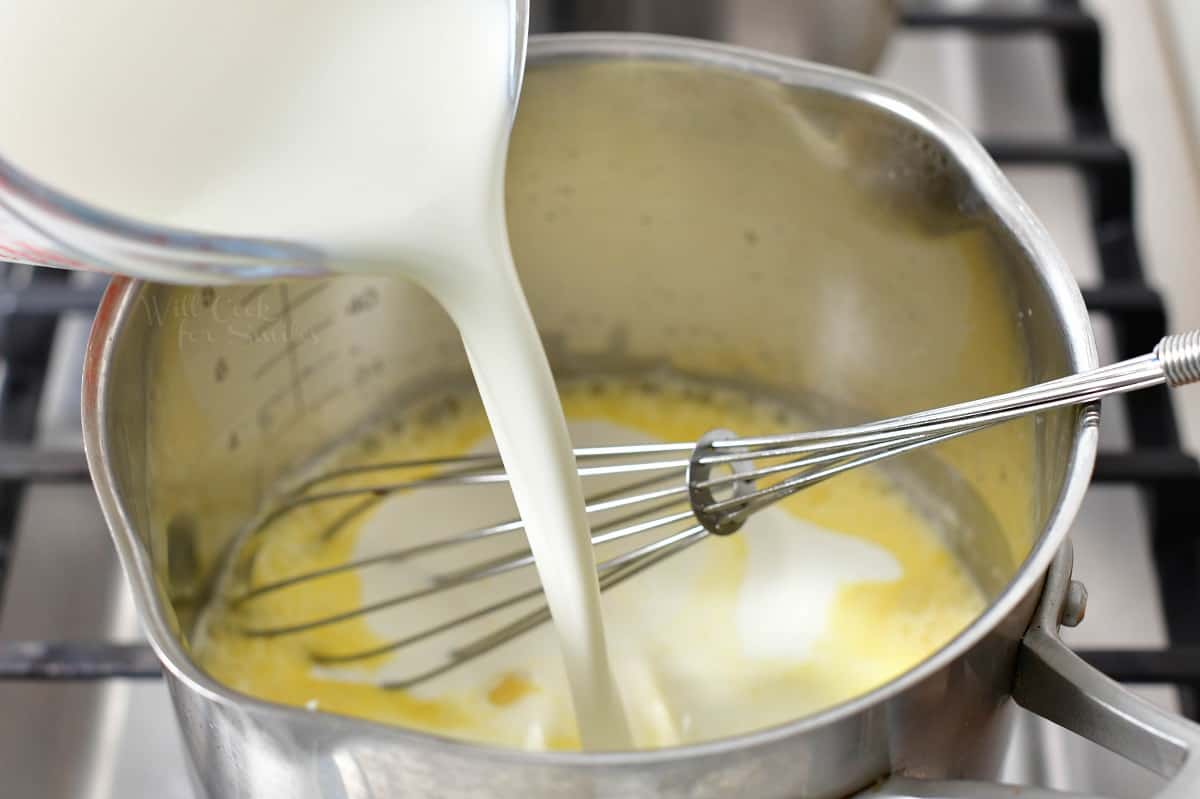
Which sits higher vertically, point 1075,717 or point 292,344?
point 292,344

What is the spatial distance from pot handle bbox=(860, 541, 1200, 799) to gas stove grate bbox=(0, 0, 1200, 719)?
0.16 metres

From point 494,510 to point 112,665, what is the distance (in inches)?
7.7

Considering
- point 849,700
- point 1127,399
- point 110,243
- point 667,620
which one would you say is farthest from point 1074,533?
point 110,243

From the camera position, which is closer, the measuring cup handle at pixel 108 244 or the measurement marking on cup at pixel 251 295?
the measuring cup handle at pixel 108 244

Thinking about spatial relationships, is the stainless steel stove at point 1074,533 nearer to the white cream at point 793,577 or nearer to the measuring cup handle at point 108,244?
the white cream at point 793,577

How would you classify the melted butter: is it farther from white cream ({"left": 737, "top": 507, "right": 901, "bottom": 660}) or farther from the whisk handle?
the whisk handle

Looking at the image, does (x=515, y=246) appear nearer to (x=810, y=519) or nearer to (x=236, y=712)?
(x=810, y=519)

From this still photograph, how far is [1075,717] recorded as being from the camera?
0.40m

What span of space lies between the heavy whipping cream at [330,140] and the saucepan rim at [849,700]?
8 cm

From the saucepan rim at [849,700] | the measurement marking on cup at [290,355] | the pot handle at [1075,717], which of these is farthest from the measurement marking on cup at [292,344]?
the pot handle at [1075,717]

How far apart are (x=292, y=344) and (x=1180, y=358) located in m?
0.38

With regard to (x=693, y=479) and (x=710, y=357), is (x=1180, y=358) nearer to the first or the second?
(x=693, y=479)

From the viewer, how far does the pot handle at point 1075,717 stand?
37 cm

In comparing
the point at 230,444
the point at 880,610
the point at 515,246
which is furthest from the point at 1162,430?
the point at 230,444
